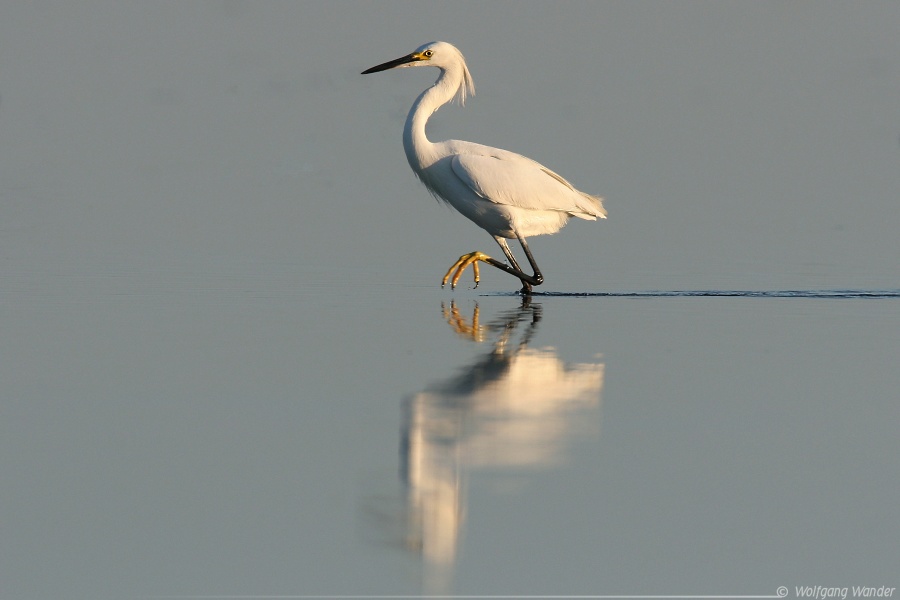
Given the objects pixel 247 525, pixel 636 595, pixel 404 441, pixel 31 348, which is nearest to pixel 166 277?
pixel 31 348

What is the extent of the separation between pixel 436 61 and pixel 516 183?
1975 millimetres

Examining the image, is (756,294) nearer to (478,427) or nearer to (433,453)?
(478,427)

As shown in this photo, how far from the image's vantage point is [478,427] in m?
8.00

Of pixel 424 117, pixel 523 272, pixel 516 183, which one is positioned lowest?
pixel 523 272

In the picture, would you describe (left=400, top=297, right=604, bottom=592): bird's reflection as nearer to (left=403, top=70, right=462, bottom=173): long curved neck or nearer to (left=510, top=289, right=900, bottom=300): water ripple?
(left=510, top=289, right=900, bottom=300): water ripple

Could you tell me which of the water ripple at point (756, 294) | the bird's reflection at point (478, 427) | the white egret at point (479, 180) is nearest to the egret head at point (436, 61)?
the white egret at point (479, 180)

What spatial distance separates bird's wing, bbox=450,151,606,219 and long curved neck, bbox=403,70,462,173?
379 millimetres

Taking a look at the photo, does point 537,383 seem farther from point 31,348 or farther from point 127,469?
point 31,348

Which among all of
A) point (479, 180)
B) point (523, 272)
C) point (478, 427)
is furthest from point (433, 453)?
point (523, 272)

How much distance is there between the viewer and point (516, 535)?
6.12 meters

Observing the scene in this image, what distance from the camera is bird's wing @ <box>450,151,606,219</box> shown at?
15617 mm

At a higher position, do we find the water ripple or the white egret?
the white egret

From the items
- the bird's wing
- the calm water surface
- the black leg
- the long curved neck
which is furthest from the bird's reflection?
the long curved neck

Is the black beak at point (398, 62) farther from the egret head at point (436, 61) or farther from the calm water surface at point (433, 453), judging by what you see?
the calm water surface at point (433, 453)
